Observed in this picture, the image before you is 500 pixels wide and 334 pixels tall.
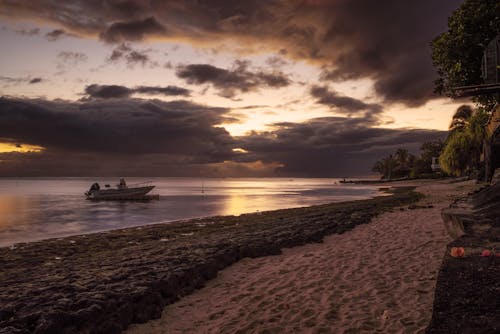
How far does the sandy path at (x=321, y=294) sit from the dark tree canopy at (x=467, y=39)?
1049 cm

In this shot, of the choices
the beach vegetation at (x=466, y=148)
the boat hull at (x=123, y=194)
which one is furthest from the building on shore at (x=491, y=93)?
the boat hull at (x=123, y=194)

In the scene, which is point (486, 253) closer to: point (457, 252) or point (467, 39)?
point (457, 252)

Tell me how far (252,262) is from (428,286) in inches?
187

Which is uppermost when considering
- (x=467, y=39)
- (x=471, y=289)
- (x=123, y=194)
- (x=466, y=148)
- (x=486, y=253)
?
(x=467, y=39)

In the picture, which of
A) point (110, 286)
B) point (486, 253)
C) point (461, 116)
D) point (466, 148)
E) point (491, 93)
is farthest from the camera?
point (461, 116)

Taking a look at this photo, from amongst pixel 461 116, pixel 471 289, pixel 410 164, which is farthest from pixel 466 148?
pixel 410 164

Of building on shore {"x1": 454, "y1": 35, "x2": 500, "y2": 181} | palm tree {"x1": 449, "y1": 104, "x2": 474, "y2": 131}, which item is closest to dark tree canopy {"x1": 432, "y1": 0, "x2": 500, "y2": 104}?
building on shore {"x1": 454, "y1": 35, "x2": 500, "y2": 181}

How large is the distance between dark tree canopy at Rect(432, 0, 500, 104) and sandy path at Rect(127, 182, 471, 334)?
413 inches

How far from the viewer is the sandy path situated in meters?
5.38

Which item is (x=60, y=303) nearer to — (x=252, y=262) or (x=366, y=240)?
(x=252, y=262)

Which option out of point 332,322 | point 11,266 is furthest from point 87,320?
point 11,266

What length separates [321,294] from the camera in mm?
6637

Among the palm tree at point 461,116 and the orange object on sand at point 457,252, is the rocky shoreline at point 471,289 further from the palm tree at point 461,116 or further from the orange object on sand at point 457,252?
the palm tree at point 461,116

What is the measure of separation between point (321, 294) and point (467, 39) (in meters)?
15.6
